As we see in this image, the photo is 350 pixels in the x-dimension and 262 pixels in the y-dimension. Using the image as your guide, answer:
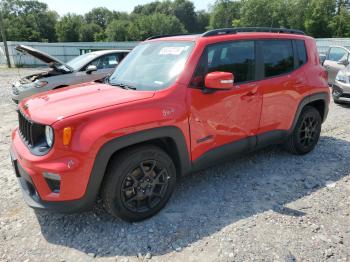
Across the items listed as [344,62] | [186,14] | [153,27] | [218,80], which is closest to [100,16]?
[153,27]

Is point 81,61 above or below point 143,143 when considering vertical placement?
above

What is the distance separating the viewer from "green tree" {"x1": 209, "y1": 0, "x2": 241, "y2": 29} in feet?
297

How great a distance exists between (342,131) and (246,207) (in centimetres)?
363

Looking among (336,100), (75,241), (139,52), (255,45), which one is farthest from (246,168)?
(336,100)

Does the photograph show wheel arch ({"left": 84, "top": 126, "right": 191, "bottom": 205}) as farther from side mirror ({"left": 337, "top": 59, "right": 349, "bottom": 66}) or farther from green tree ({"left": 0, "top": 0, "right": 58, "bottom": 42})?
green tree ({"left": 0, "top": 0, "right": 58, "bottom": 42})

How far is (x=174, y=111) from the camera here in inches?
127

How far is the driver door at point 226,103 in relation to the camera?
346 cm

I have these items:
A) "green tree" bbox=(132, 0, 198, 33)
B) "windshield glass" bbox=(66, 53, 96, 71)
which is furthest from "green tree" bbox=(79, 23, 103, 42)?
"windshield glass" bbox=(66, 53, 96, 71)

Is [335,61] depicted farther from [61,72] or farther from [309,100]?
[61,72]

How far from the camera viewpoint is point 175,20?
10588 cm

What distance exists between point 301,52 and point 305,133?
3.90 ft

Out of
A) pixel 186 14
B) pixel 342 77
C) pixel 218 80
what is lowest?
pixel 342 77

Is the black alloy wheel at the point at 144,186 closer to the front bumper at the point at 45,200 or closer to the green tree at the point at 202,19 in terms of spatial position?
the front bumper at the point at 45,200

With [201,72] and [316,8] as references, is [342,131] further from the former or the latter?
[316,8]
